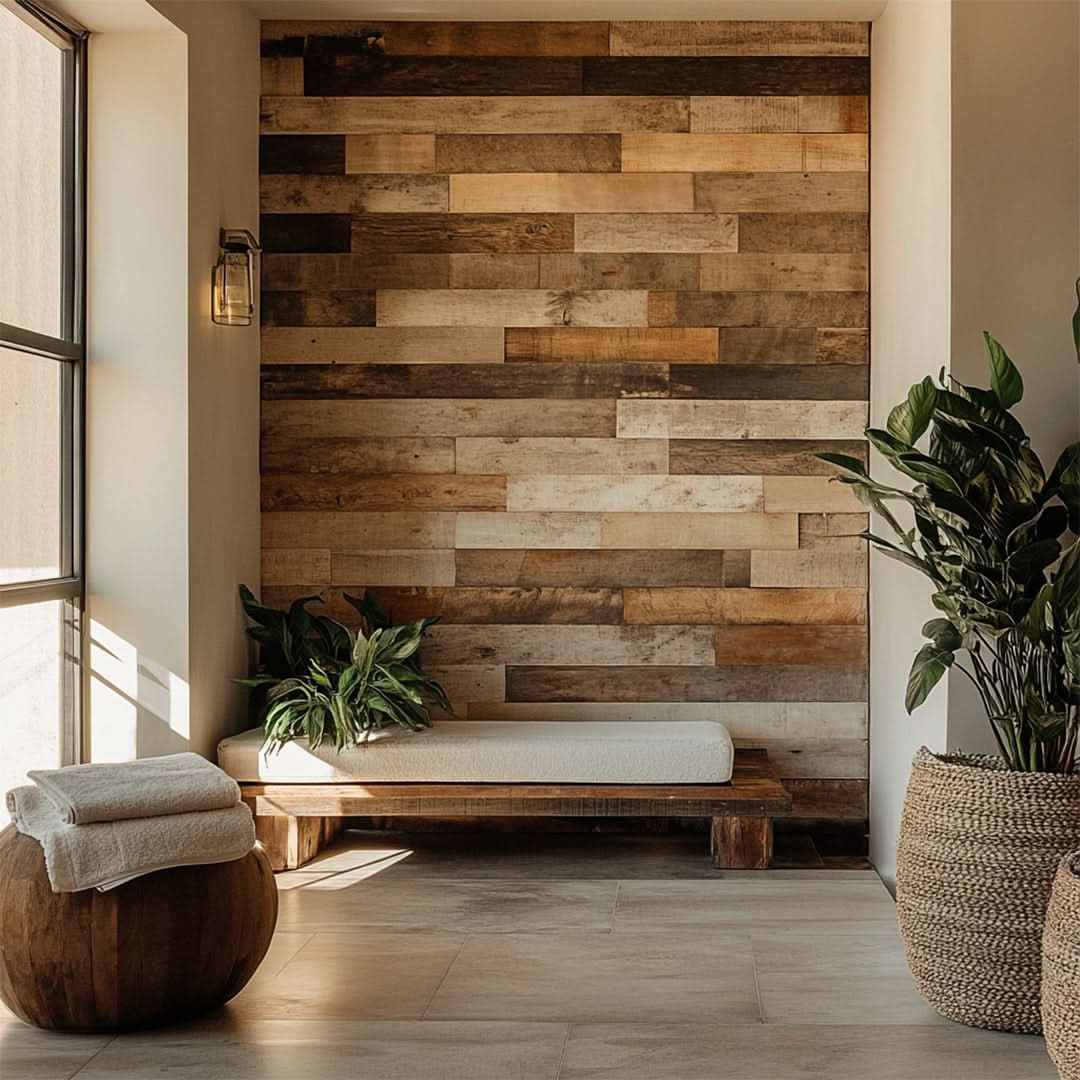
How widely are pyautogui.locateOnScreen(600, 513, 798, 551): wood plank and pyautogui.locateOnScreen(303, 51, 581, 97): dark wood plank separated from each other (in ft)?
4.75

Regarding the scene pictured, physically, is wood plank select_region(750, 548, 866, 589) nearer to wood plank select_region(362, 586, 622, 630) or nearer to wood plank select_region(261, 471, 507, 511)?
wood plank select_region(362, 586, 622, 630)

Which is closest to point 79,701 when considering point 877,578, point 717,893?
point 717,893

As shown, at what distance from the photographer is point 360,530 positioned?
470 cm

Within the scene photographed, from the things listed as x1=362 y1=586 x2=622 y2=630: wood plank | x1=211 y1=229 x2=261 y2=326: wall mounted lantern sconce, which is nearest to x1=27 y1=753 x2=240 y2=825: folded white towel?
x1=211 y1=229 x2=261 y2=326: wall mounted lantern sconce

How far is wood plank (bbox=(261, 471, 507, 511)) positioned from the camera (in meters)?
4.67

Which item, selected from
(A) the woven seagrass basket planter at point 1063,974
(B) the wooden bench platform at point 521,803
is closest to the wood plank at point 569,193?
(B) the wooden bench platform at point 521,803

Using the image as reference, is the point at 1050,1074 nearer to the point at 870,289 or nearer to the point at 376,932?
the point at 376,932

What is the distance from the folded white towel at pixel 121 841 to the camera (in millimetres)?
2705

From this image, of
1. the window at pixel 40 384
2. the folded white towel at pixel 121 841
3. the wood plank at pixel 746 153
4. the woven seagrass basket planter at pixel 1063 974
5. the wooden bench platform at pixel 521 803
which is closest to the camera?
the woven seagrass basket planter at pixel 1063 974

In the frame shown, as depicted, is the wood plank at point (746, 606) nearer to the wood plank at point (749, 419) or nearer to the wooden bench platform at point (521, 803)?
the wood plank at point (749, 419)

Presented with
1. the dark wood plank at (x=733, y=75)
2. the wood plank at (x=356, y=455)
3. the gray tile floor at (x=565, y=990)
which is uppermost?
the dark wood plank at (x=733, y=75)

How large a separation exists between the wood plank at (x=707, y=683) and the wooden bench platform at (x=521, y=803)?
0.54 metres

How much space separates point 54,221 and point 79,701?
1.32 meters

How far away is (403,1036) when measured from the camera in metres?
2.86
